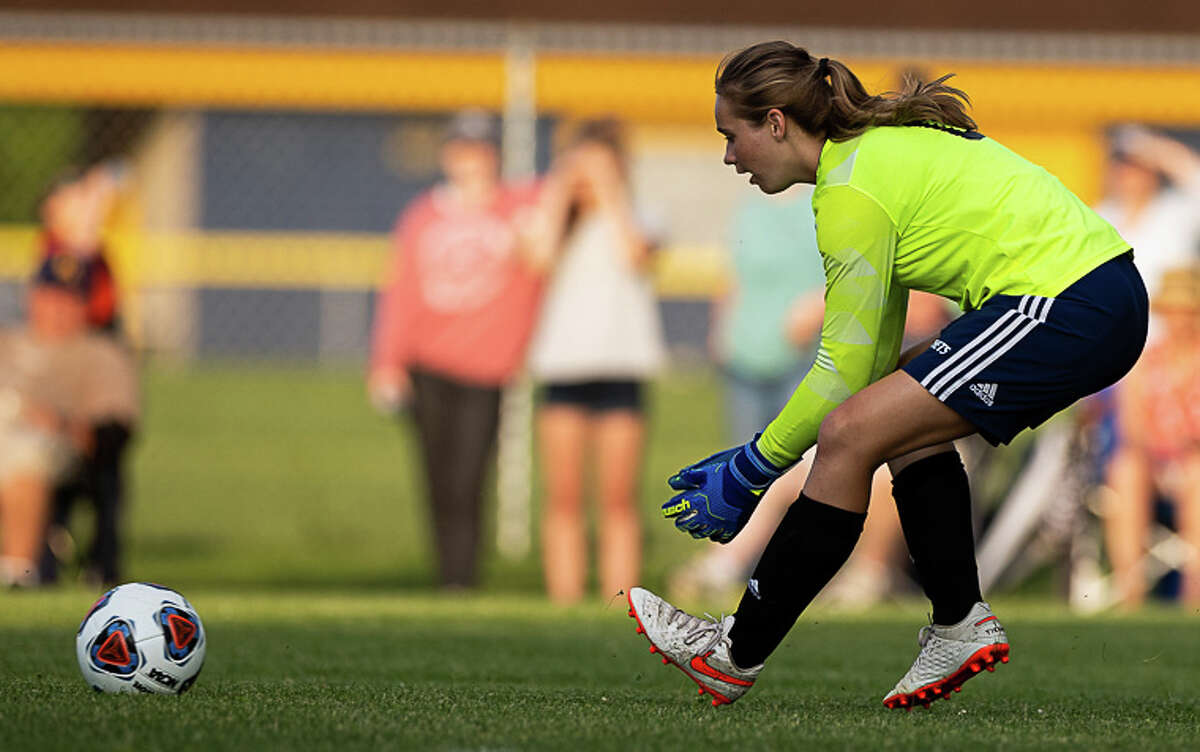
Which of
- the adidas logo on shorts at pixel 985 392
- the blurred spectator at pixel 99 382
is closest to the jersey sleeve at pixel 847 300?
the adidas logo on shorts at pixel 985 392

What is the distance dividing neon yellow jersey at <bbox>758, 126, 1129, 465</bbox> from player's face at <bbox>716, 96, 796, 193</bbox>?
0.39ft

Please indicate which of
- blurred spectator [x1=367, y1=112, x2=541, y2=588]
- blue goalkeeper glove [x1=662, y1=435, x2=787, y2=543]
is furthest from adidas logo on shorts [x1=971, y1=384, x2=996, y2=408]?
blurred spectator [x1=367, y1=112, x2=541, y2=588]

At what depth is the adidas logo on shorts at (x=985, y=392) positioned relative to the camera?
4.39m

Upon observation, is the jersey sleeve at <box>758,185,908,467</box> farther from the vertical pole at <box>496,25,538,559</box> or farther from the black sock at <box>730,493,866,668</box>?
the vertical pole at <box>496,25,538,559</box>

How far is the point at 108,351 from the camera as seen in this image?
30.5ft

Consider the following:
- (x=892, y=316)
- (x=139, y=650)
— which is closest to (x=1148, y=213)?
(x=892, y=316)

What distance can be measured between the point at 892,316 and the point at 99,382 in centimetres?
571

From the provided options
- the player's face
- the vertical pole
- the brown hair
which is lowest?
the vertical pole

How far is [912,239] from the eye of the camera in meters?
4.43

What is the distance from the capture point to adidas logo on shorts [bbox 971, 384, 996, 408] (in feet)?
14.4

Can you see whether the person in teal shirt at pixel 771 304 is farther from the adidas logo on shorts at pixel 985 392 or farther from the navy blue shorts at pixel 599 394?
the adidas logo on shorts at pixel 985 392

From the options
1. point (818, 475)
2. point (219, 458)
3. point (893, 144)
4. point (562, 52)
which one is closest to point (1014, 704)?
point (818, 475)

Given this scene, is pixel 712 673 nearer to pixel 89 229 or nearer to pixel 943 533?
pixel 943 533

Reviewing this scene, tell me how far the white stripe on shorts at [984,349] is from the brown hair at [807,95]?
58cm
